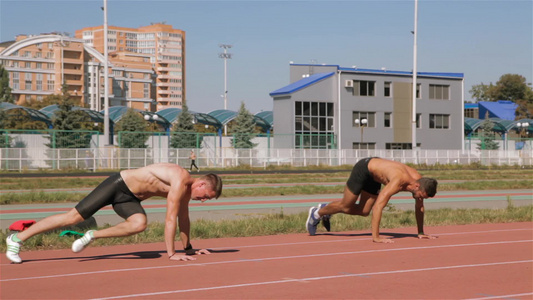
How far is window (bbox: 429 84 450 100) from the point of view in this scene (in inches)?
2778

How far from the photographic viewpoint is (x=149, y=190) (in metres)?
9.48

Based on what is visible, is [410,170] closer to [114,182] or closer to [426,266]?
[426,266]

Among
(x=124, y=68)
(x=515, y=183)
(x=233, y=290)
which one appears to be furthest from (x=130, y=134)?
(x=124, y=68)

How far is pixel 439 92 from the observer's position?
71.2 meters

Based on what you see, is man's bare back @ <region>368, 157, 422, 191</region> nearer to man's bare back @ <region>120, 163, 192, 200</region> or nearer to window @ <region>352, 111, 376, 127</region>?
man's bare back @ <region>120, 163, 192, 200</region>

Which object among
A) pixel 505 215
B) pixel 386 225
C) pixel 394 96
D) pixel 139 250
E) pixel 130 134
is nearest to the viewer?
pixel 139 250

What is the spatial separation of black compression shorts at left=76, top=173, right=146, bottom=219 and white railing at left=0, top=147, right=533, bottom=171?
37.3 m

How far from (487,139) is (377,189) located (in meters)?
66.0

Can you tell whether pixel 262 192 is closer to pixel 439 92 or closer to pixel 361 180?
pixel 361 180

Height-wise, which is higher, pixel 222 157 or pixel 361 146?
pixel 361 146

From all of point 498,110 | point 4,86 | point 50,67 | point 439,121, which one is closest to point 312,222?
point 439,121

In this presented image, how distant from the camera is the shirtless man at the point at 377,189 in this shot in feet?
36.4

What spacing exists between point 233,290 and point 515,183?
27.7 metres

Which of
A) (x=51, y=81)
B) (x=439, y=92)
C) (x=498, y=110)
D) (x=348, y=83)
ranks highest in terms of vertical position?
(x=51, y=81)
